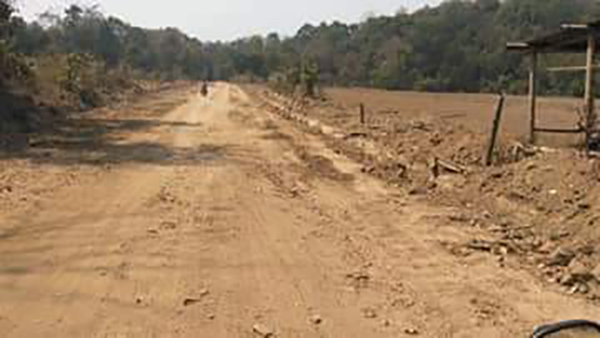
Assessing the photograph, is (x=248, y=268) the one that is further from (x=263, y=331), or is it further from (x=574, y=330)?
(x=574, y=330)

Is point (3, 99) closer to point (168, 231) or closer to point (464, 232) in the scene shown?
point (168, 231)

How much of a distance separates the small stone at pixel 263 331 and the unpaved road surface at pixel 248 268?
0.4 inches

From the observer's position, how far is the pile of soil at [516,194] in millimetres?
7184

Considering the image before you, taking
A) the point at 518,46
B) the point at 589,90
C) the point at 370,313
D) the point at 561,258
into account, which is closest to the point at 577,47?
the point at 518,46

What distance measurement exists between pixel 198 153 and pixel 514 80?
2317 inches

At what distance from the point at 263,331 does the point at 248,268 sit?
5.30 ft

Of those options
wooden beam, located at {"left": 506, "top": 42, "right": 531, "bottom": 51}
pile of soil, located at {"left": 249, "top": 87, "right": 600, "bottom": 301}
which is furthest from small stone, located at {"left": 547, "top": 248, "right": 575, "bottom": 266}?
wooden beam, located at {"left": 506, "top": 42, "right": 531, "bottom": 51}

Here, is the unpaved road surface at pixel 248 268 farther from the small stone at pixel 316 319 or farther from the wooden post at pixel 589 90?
the wooden post at pixel 589 90

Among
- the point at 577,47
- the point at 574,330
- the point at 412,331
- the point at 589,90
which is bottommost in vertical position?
the point at 412,331

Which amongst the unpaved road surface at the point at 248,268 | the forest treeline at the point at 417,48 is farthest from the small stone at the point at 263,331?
the forest treeline at the point at 417,48

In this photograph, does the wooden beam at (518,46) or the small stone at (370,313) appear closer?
the small stone at (370,313)

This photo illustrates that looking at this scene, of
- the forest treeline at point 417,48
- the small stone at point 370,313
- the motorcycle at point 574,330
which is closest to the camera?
the motorcycle at point 574,330

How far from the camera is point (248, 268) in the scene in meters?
6.83

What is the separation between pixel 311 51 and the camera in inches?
4240
